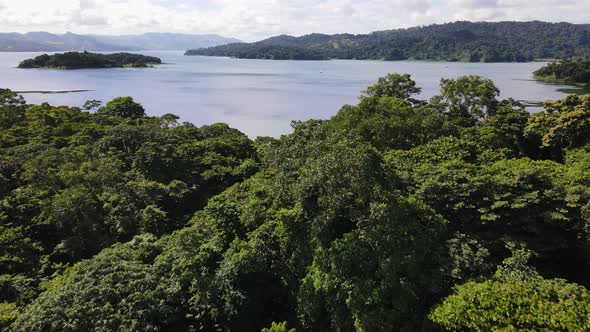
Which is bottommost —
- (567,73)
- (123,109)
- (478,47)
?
(123,109)

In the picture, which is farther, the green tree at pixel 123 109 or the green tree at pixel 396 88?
the green tree at pixel 123 109

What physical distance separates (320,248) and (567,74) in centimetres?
6857

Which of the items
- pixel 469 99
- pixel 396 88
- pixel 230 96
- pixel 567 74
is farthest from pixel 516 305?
pixel 567 74

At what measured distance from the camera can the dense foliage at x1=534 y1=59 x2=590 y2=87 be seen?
56.9m

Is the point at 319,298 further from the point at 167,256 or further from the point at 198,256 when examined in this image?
the point at 167,256

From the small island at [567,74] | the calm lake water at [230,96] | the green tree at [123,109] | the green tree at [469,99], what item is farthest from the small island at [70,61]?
the small island at [567,74]

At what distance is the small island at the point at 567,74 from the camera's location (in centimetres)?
5684

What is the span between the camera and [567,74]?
60.3 m

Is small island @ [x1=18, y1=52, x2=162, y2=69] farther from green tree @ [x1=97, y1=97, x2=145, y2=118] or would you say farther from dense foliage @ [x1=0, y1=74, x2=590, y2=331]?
dense foliage @ [x1=0, y1=74, x2=590, y2=331]

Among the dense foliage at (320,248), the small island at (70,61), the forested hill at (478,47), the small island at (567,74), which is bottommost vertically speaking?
the dense foliage at (320,248)

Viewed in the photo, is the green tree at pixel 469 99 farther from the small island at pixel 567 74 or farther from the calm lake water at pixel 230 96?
the small island at pixel 567 74

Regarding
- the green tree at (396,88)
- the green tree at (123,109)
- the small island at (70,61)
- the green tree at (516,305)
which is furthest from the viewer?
the small island at (70,61)

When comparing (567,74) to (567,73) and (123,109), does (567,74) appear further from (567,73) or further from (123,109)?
(123,109)

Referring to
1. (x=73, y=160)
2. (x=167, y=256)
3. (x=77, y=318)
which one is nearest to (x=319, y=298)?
(x=167, y=256)
